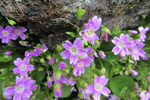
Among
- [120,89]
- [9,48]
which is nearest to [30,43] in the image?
[9,48]

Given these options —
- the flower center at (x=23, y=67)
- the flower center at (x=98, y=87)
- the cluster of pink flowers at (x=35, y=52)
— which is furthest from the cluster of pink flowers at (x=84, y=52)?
the flower center at (x=23, y=67)

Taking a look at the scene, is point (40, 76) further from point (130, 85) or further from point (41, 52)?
point (130, 85)

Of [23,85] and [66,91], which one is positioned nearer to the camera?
[23,85]

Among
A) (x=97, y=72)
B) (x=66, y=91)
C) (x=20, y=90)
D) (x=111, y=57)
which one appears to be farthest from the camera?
(x=66, y=91)

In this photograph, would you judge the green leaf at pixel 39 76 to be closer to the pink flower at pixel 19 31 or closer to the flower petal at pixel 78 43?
the pink flower at pixel 19 31

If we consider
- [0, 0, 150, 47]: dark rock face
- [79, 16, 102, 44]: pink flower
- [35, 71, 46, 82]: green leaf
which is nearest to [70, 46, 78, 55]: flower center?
[79, 16, 102, 44]: pink flower

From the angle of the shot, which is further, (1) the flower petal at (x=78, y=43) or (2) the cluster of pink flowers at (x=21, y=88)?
(2) the cluster of pink flowers at (x=21, y=88)

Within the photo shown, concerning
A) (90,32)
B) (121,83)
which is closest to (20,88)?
(90,32)

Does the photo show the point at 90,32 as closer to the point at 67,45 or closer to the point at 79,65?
the point at 67,45
